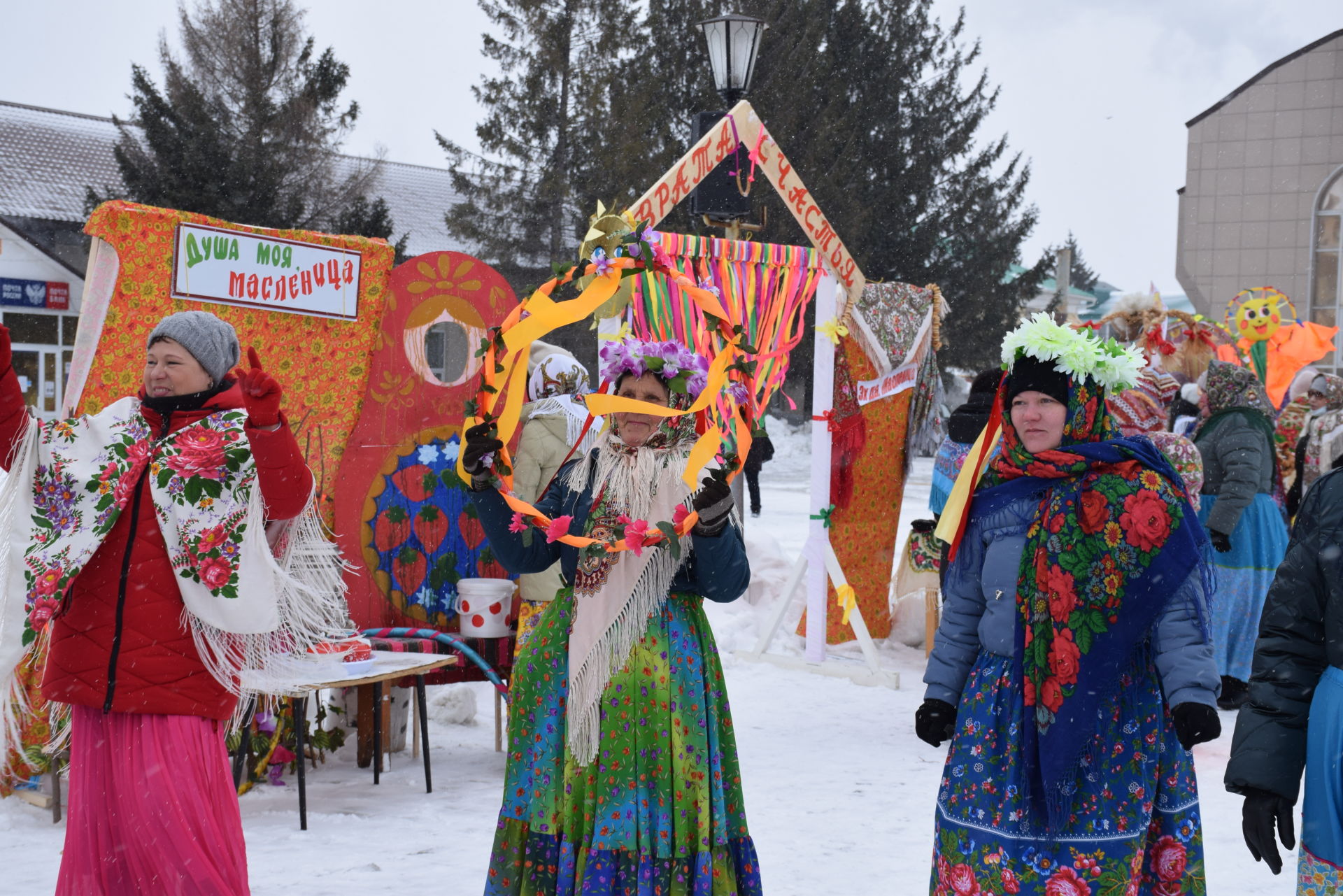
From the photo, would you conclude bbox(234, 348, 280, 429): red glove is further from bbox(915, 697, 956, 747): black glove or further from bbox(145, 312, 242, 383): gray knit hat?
bbox(915, 697, 956, 747): black glove

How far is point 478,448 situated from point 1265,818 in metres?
1.87

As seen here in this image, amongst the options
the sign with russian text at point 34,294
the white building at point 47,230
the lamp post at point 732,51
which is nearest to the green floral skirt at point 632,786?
the lamp post at point 732,51

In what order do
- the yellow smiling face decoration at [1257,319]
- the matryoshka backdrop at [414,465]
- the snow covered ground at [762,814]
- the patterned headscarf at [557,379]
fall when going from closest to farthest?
1. the snow covered ground at [762,814]
2. the patterned headscarf at [557,379]
3. the matryoshka backdrop at [414,465]
4. the yellow smiling face decoration at [1257,319]

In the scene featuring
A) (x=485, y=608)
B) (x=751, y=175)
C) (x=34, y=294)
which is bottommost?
(x=485, y=608)

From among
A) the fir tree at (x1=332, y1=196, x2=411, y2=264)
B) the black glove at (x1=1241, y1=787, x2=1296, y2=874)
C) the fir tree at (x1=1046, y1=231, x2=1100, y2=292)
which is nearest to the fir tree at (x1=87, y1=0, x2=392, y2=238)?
the fir tree at (x1=332, y1=196, x2=411, y2=264)

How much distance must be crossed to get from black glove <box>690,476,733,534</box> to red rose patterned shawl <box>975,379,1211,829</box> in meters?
0.71

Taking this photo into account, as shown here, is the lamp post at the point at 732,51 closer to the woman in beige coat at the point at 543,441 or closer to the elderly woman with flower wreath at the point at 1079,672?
the woman in beige coat at the point at 543,441

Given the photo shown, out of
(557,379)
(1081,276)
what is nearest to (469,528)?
(557,379)

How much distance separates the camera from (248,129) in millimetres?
23328

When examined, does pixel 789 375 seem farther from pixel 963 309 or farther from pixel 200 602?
pixel 200 602

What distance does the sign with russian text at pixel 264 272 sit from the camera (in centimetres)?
510

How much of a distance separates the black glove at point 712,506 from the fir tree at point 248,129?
20.2m

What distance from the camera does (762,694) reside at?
22.4 ft

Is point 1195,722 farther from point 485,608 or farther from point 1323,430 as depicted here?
point 1323,430
